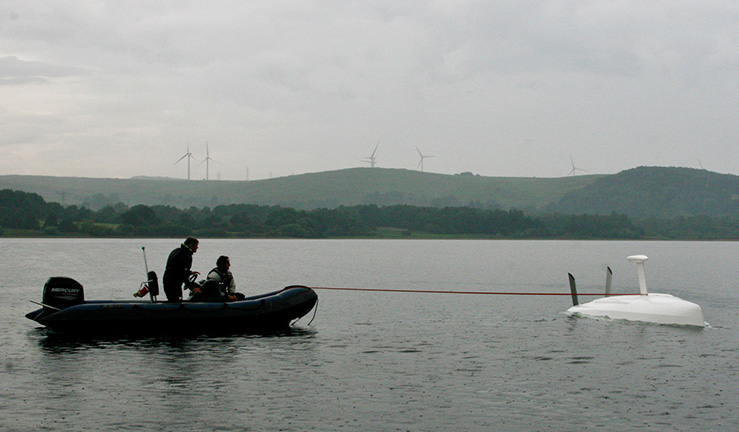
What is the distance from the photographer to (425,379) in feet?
60.6

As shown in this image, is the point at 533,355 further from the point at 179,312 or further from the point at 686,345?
the point at 179,312

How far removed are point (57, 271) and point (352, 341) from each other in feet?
Answer: 167

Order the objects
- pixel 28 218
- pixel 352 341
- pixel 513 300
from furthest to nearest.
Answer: pixel 28 218
pixel 513 300
pixel 352 341

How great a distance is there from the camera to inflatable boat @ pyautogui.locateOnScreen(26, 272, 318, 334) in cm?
2384

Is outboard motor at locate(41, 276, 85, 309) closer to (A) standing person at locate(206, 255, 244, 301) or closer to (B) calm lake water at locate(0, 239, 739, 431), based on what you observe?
(B) calm lake water at locate(0, 239, 739, 431)

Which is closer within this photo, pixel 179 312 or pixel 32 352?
pixel 32 352

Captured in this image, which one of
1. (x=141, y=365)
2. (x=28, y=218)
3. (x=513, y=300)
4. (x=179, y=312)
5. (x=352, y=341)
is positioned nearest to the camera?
(x=141, y=365)

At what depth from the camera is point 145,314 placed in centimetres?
2386

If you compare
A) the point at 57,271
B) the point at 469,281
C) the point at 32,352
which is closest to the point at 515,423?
the point at 32,352

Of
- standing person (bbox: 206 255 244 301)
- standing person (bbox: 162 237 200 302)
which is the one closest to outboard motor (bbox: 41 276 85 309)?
standing person (bbox: 162 237 200 302)

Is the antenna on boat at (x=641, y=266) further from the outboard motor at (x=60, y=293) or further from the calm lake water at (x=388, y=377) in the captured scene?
the outboard motor at (x=60, y=293)

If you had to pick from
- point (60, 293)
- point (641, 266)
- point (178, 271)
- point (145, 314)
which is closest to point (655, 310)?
point (641, 266)

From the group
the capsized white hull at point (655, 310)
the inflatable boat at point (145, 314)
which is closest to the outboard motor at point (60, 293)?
the inflatable boat at point (145, 314)

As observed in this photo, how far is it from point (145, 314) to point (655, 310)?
16705 mm
